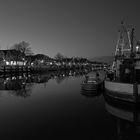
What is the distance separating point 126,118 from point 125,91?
5.19 metres

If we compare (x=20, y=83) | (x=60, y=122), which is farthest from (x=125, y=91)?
(x=20, y=83)

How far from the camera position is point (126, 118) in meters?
18.1

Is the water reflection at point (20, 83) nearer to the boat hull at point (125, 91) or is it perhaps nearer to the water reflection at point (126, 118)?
the boat hull at point (125, 91)

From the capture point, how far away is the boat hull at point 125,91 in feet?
70.7

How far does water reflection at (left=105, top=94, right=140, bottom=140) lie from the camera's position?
1386 cm

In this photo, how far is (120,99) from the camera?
929 inches

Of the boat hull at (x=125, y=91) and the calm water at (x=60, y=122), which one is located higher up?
the boat hull at (x=125, y=91)

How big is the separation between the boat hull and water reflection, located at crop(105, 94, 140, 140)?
2.41 feet

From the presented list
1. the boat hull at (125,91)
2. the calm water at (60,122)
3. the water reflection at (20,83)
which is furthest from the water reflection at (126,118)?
the water reflection at (20,83)

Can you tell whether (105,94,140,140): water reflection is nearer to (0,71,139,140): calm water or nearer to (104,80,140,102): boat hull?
(0,71,139,140): calm water

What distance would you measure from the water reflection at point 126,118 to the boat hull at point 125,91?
2.41ft

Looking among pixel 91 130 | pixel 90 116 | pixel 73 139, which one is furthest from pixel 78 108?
pixel 73 139

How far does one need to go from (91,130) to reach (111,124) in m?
2.62

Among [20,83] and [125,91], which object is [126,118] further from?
[20,83]
